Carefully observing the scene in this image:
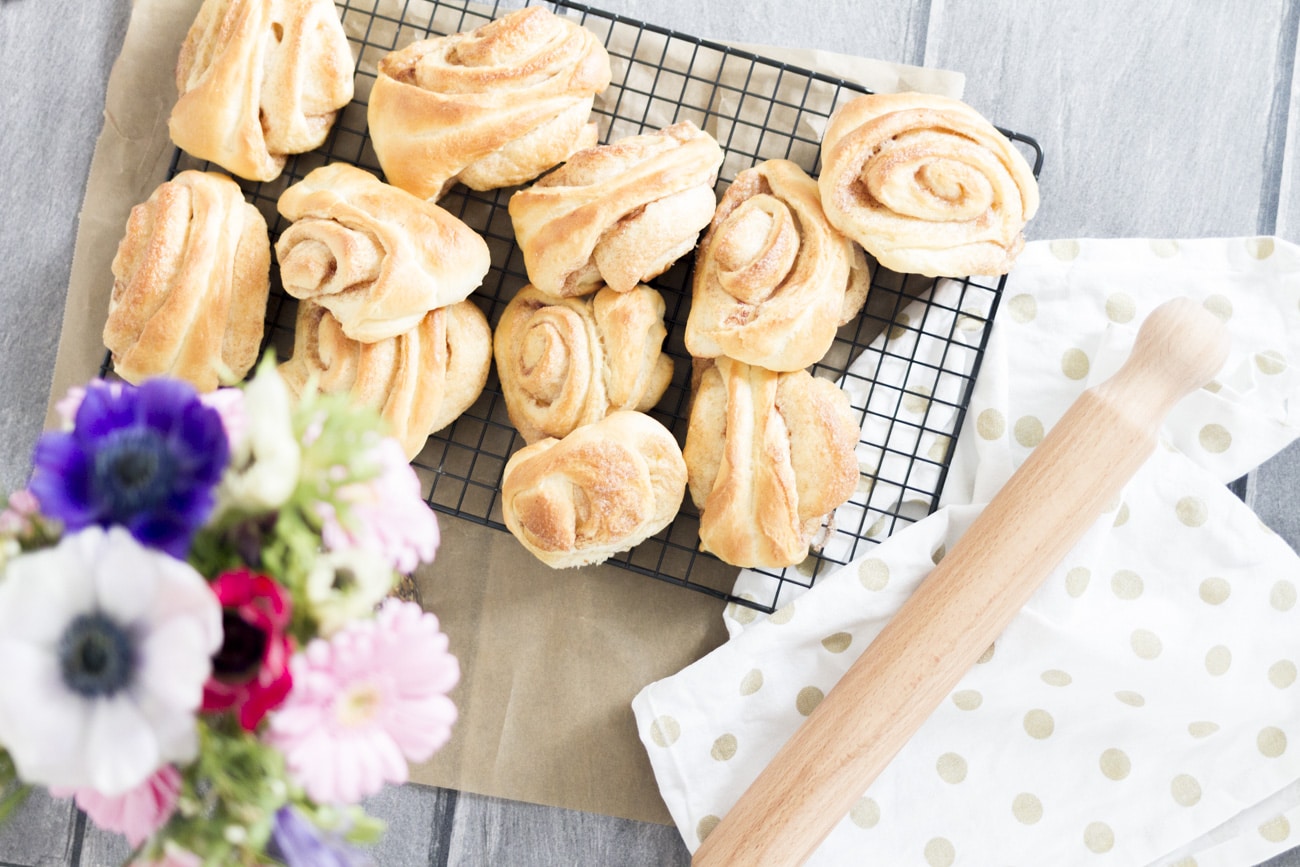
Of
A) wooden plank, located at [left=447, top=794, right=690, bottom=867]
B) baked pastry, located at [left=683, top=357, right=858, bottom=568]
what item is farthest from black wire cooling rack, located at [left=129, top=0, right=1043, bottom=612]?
wooden plank, located at [left=447, top=794, right=690, bottom=867]

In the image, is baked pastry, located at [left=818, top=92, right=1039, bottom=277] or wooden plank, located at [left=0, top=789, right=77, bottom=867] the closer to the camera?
baked pastry, located at [left=818, top=92, right=1039, bottom=277]

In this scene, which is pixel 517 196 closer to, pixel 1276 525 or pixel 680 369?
pixel 680 369

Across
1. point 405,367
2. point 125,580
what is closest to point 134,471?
point 125,580

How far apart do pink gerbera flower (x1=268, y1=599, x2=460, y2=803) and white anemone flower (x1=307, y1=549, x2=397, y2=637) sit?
0.6 inches

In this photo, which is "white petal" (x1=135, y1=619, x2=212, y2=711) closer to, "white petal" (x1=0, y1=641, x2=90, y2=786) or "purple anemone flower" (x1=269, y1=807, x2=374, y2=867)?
"white petal" (x1=0, y1=641, x2=90, y2=786)

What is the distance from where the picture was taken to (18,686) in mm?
790

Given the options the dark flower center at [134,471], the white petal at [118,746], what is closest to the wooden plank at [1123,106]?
the dark flower center at [134,471]

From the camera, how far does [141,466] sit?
34.7 inches

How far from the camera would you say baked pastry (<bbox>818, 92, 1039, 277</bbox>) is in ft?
5.78

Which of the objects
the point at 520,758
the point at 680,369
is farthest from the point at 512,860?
the point at 680,369

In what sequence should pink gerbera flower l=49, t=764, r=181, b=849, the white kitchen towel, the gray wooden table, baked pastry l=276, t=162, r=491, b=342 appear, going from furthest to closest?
1. the gray wooden table
2. the white kitchen towel
3. baked pastry l=276, t=162, r=491, b=342
4. pink gerbera flower l=49, t=764, r=181, b=849

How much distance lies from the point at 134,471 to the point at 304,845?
356 millimetres

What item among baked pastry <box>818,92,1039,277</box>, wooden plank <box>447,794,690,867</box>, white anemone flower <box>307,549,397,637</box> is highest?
baked pastry <box>818,92,1039,277</box>

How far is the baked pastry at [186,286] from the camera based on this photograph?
1749 mm
